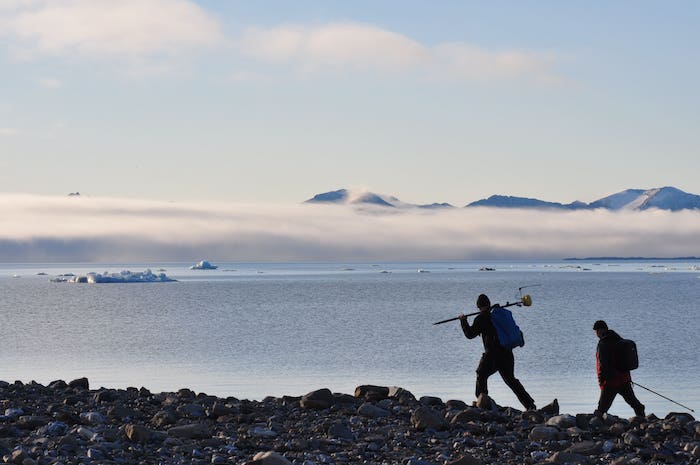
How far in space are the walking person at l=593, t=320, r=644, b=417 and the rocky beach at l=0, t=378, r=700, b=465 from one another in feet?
2.31

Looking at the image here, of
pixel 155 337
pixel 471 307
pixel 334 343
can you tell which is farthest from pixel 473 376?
pixel 471 307

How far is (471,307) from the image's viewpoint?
89688 mm

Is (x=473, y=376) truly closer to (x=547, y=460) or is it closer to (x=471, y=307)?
(x=547, y=460)

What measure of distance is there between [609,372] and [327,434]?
16.2ft

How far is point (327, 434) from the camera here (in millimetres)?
14688

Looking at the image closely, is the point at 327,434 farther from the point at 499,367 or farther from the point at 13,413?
the point at 13,413

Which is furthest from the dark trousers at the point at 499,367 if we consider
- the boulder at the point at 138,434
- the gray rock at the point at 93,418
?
the gray rock at the point at 93,418

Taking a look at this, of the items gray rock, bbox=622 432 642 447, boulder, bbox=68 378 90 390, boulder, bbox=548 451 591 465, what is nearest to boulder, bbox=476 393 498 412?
gray rock, bbox=622 432 642 447

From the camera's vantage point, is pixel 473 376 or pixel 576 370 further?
pixel 576 370

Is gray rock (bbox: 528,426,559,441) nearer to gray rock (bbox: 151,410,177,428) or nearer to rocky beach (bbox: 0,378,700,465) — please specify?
rocky beach (bbox: 0,378,700,465)

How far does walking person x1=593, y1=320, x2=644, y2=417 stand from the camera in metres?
16.7

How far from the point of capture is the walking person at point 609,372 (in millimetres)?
16703

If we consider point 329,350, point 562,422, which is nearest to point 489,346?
point 562,422

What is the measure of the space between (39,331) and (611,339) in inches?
1921
